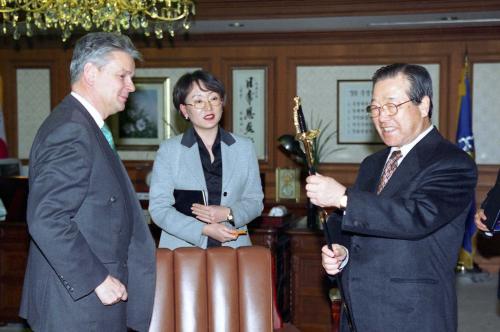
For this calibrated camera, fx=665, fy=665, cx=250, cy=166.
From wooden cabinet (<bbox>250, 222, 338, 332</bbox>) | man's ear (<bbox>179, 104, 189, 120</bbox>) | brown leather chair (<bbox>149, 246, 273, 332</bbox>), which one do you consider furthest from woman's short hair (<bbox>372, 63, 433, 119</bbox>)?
wooden cabinet (<bbox>250, 222, 338, 332</bbox>)

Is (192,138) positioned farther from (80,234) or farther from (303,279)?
(303,279)

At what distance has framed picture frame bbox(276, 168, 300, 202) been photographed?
7.39 metres

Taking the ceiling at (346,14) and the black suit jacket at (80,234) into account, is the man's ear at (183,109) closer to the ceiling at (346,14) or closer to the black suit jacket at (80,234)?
the black suit jacket at (80,234)

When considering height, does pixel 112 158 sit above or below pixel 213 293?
above

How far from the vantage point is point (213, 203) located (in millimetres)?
3242

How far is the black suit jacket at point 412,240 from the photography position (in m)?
1.99

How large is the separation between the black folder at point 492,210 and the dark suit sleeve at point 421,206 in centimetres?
90

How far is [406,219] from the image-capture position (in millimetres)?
1967

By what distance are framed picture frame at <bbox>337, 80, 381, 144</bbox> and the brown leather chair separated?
539 cm

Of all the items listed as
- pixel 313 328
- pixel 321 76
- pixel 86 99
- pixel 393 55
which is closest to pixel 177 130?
pixel 321 76

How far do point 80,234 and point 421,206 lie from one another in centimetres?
105

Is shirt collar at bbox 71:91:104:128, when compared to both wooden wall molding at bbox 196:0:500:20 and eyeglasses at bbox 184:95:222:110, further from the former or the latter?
wooden wall molding at bbox 196:0:500:20

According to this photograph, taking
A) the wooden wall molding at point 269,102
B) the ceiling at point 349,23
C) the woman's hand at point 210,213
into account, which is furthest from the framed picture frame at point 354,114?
the woman's hand at point 210,213

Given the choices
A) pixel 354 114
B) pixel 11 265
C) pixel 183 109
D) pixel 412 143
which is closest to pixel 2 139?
pixel 11 265
